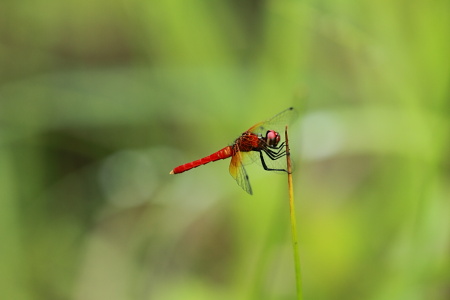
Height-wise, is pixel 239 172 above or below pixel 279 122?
below

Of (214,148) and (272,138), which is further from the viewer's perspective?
(214,148)

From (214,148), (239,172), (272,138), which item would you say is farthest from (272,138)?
(214,148)

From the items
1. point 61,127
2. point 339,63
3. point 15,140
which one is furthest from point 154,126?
point 339,63

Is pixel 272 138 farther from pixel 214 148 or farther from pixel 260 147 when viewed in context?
pixel 214 148

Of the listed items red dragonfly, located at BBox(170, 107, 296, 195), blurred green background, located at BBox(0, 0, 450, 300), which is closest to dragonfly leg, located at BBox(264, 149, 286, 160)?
red dragonfly, located at BBox(170, 107, 296, 195)

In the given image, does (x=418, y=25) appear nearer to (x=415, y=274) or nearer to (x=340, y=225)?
(x=340, y=225)

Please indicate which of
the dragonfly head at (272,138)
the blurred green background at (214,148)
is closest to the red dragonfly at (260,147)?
the dragonfly head at (272,138)

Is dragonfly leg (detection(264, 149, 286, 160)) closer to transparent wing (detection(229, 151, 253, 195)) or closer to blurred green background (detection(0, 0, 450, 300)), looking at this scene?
transparent wing (detection(229, 151, 253, 195))
